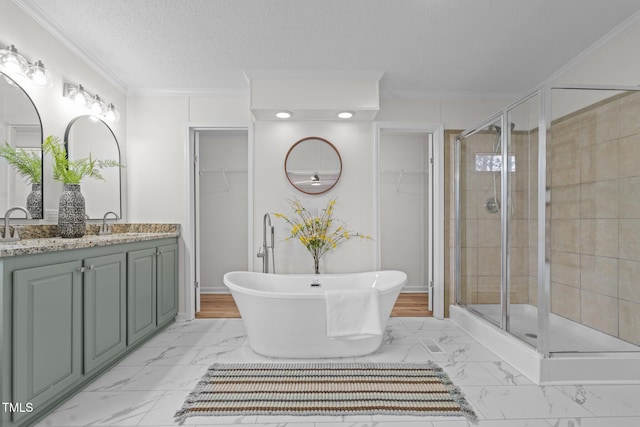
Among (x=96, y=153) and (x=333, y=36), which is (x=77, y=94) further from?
(x=333, y=36)

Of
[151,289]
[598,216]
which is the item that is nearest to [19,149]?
[151,289]

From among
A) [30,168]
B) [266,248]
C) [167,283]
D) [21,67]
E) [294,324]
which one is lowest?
[294,324]

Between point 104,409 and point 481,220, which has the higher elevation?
point 481,220

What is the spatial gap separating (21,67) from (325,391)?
2.66 metres

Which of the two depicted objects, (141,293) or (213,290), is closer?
(141,293)

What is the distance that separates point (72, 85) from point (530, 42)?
3.49 meters

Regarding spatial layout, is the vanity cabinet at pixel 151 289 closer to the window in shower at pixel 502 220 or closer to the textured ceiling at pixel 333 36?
the textured ceiling at pixel 333 36

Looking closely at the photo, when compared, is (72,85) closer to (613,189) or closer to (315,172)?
(315,172)

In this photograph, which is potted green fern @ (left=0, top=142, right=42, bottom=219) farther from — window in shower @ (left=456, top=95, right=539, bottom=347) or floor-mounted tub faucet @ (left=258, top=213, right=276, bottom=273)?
window in shower @ (left=456, top=95, right=539, bottom=347)

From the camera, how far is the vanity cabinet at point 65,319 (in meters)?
1.44

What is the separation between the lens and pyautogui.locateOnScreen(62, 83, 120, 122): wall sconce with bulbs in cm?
249

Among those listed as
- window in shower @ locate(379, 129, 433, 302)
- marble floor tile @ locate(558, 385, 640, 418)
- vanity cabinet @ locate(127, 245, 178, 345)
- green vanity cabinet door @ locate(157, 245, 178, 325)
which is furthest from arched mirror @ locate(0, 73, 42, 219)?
window in shower @ locate(379, 129, 433, 302)

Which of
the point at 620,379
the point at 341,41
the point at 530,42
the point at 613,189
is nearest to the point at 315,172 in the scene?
→ the point at 341,41

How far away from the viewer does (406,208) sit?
452 cm
